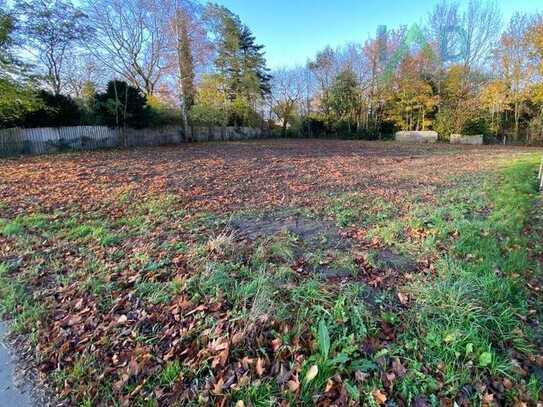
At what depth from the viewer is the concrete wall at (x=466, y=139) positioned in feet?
65.7

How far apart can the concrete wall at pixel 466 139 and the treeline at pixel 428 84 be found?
0.56 m

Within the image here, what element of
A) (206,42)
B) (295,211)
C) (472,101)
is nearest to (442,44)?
(472,101)

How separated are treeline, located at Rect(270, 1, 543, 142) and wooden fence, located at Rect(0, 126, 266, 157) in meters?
11.5

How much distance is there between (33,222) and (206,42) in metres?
14.8

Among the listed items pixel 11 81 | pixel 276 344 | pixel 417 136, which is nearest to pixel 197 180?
pixel 276 344

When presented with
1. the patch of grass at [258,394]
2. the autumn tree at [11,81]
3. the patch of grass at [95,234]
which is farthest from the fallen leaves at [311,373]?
the autumn tree at [11,81]

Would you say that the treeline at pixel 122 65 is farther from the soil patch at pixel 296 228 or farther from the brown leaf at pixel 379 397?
the brown leaf at pixel 379 397

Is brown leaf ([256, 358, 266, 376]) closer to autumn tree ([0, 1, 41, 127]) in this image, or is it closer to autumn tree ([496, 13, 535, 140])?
autumn tree ([0, 1, 41, 127])

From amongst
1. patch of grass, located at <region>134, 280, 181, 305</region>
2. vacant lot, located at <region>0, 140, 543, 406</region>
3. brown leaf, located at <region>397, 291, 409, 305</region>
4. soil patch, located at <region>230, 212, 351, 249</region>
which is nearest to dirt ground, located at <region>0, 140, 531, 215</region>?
vacant lot, located at <region>0, 140, 543, 406</region>

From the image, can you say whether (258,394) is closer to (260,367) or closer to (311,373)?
(260,367)

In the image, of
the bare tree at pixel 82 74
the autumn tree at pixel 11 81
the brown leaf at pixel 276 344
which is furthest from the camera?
the bare tree at pixel 82 74

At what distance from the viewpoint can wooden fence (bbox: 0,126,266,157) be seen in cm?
975

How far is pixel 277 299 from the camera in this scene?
7.16 ft

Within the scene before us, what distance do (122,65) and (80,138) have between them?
18.1ft
